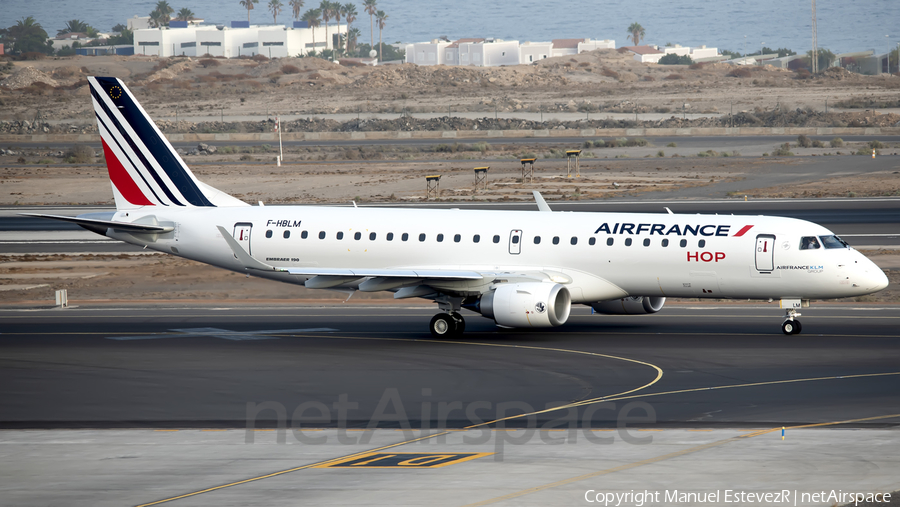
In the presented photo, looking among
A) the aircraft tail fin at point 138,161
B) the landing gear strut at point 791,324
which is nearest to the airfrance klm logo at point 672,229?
the landing gear strut at point 791,324

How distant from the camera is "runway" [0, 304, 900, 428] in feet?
75.9

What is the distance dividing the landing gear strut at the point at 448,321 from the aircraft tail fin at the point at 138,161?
10341mm

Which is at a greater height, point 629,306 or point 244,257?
point 244,257

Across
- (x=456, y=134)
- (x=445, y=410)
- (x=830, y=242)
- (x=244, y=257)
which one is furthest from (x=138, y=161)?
(x=456, y=134)

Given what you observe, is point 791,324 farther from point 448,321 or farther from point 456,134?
point 456,134

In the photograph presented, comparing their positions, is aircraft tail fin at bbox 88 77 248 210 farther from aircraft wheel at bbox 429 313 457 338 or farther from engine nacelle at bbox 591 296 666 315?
engine nacelle at bbox 591 296 666 315

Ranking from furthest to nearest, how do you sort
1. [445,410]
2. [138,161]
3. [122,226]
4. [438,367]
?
[138,161], [122,226], [438,367], [445,410]

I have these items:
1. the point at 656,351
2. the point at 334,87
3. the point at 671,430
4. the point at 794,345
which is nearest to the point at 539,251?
the point at 656,351

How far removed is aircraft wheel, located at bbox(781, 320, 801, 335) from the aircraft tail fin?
67.6 feet

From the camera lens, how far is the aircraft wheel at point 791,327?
108 ft

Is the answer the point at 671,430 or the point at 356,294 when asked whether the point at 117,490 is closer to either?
the point at 671,430

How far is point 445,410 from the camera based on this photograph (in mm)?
23234

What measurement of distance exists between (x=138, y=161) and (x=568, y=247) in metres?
16.6

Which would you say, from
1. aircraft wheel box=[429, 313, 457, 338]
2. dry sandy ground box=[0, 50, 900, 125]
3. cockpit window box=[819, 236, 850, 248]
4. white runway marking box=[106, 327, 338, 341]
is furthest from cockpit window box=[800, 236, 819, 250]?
dry sandy ground box=[0, 50, 900, 125]
